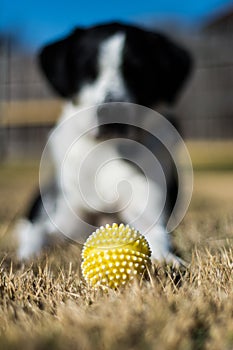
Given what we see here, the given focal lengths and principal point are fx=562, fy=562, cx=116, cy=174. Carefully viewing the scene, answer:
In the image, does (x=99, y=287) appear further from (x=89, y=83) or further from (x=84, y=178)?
(x=89, y=83)

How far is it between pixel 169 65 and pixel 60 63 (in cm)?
68

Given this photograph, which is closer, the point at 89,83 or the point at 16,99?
the point at 89,83

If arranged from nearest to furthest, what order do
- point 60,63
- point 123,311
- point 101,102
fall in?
point 123,311
point 101,102
point 60,63

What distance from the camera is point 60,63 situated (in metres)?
3.47

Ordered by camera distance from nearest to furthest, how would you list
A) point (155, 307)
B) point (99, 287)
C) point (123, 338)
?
point (123, 338) < point (155, 307) < point (99, 287)

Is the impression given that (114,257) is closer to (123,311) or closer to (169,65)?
(123,311)

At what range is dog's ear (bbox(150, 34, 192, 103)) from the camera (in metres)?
3.45

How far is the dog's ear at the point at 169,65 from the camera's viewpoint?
3.45 meters

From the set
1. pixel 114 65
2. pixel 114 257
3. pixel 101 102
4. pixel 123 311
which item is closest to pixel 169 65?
pixel 114 65

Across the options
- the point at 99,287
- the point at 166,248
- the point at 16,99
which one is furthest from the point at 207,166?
the point at 99,287

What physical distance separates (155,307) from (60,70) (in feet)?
8.04

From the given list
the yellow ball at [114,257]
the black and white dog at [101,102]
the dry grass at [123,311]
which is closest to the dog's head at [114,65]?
the black and white dog at [101,102]

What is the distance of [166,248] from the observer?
2.37 metres

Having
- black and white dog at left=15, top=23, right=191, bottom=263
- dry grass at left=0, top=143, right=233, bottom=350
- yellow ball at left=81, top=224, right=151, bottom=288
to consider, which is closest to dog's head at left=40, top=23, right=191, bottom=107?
black and white dog at left=15, top=23, right=191, bottom=263
